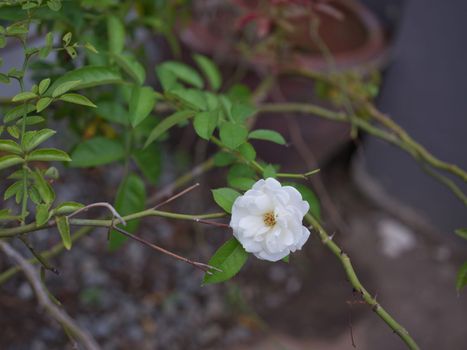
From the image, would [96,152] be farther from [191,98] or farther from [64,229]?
[64,229]

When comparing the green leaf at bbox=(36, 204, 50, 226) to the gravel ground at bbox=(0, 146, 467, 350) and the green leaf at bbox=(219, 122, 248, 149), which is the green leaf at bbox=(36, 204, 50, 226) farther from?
the gravel ground at bbox=(0, 146, 467, 350)

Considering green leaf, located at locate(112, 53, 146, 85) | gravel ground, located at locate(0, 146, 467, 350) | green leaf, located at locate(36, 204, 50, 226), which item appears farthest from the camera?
gravel ground, located at locate(0, 146, 467, 350)

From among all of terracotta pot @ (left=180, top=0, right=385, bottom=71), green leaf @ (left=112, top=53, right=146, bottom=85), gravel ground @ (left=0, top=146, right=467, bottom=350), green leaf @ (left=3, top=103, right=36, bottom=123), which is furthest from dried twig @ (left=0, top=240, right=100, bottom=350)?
terracotta pot @ (left=180, top=0, right=385, bottom=71)

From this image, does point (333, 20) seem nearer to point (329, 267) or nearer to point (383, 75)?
point (383, 75)

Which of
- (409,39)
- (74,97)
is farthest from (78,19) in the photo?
(409,39)

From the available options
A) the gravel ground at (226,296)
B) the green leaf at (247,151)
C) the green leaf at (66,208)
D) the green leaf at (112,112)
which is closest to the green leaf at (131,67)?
the green leaf at (112,112)

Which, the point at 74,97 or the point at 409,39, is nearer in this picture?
the point at 74,97

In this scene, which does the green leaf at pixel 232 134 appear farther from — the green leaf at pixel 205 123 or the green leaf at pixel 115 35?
the green leaf at pixel 115 35
